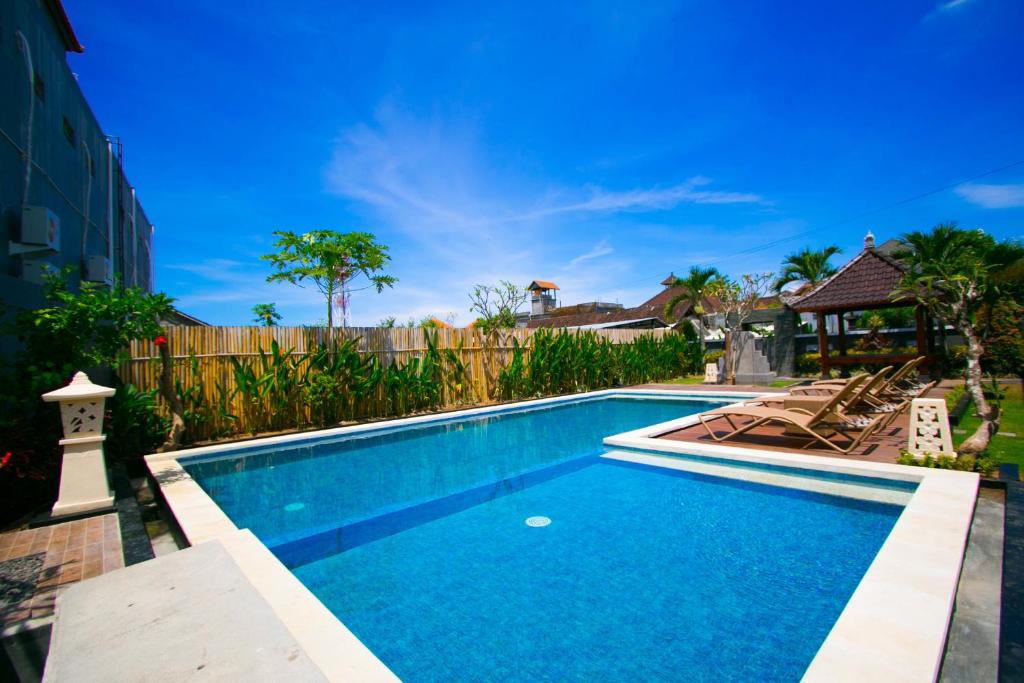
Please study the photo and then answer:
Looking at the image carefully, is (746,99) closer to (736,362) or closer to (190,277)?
(736,362)

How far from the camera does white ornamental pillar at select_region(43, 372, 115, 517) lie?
425 centimetres

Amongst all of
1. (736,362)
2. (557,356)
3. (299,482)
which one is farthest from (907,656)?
(736,362)

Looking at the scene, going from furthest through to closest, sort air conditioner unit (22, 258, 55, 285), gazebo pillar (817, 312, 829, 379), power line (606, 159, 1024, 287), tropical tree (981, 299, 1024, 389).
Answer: power line (606, 159, 1024, 287), gazebo pillar (817, 312, 829, 379), tropical tree (981, 299, 1024, 389), air conditioner unit (22, 258, 55, 285)

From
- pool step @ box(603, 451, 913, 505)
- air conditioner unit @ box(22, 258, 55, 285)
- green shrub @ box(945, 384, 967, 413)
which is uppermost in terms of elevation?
air conditioner unit @ box(22, 258, 55, 285)

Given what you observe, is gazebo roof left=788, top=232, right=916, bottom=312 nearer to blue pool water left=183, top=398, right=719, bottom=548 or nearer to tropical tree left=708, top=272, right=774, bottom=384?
tropical tree left=708, top=272, right=774, bottom=384

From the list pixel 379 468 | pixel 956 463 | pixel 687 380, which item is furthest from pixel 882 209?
pixel 379 468

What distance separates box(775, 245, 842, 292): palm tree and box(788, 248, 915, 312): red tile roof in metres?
12.5

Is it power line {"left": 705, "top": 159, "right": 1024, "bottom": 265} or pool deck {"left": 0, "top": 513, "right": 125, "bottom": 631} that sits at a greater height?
power line {"left": 705, "top": 159, "right": 1024, "bottom": 265}

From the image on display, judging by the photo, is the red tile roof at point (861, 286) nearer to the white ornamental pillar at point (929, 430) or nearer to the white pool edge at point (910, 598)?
the white ornamental pillar at point (929, 430)

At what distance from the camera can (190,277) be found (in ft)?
112

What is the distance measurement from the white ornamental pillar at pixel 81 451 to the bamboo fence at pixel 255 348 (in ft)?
12.0

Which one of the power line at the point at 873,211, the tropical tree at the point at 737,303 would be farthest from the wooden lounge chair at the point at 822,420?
the power line at the point at 873,211

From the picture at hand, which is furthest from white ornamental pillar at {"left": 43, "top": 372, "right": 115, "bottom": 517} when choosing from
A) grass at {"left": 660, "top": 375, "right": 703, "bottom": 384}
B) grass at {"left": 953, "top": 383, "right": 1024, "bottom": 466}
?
grass at {"left": 660, "top": 375, "right": 703, "bottom": 384}

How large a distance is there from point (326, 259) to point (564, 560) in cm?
918
